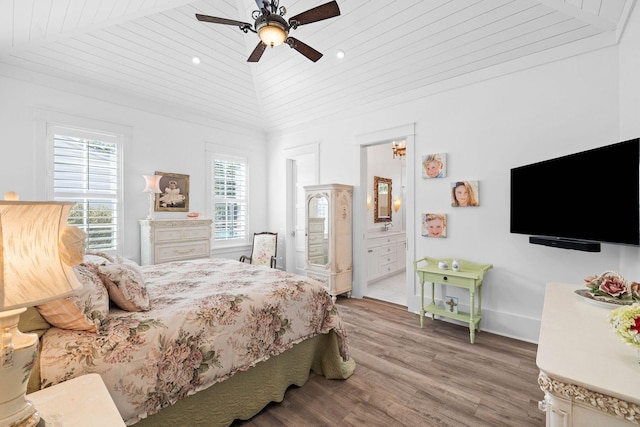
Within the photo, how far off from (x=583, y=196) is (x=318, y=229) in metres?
3.15

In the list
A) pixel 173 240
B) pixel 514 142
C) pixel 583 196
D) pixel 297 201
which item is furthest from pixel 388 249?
pixel 173 240

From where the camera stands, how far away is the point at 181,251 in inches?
159

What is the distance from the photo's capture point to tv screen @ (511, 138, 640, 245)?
1737mm

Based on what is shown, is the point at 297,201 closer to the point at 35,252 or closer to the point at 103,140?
the point at 103,140

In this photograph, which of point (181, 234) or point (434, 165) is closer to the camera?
point (434, 165)

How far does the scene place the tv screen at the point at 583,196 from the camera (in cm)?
174

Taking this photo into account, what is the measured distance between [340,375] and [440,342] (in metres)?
1.28

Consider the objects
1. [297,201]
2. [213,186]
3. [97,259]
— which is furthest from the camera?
[297,201]

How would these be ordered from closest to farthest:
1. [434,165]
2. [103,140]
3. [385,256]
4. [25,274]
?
[25,274] → [434,165] → [103,140] → [385,256]

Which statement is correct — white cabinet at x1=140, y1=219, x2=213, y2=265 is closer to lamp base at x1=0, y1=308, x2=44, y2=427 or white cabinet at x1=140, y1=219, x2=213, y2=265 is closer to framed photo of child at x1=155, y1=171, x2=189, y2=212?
framed photo of child at x1=155, y1=171, x2=189, y2=212

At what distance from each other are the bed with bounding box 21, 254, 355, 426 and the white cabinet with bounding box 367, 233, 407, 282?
9.28 ft

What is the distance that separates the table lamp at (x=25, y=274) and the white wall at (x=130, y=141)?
11.6 feet

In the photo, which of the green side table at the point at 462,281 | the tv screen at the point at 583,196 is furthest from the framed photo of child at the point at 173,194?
the tv screen at the point at 583,196

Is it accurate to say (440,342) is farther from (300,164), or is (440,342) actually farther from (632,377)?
(300,164)
